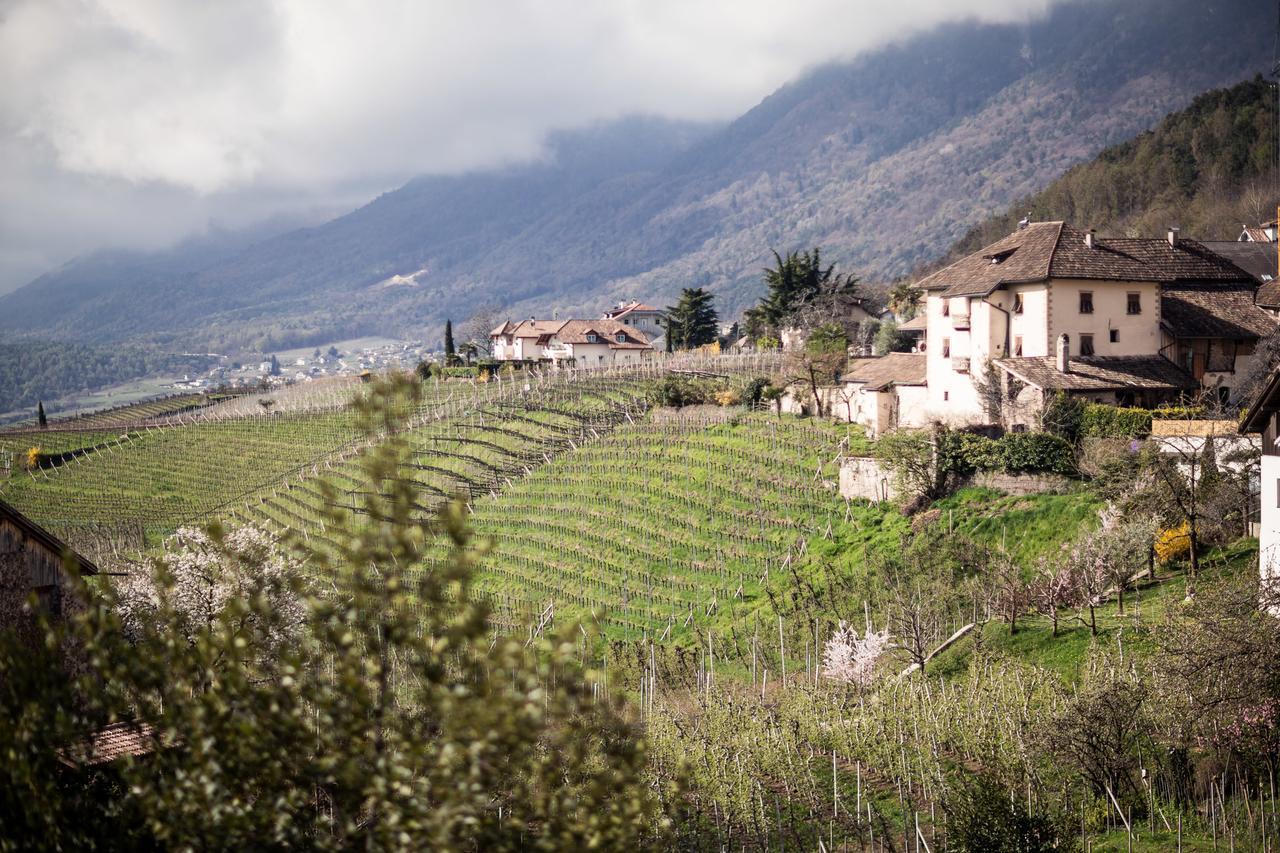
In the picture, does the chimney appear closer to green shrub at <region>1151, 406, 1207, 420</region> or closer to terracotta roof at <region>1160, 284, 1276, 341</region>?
green shrub at <region>1151, 406, 1207, 420</region>

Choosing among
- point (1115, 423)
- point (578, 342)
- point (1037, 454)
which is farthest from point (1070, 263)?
point (578, 342)

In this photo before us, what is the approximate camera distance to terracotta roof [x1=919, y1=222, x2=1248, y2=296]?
128 feet

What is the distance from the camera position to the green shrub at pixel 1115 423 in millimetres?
33906

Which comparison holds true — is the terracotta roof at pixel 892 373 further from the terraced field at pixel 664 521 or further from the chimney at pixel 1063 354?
the chimney at pixel 1063 354

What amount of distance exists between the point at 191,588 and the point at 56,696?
26016mm

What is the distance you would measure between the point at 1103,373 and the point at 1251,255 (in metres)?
24.2

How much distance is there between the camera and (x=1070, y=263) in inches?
1533

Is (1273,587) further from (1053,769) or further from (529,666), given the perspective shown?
(529,666)

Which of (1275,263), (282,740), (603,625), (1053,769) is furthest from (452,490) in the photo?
(282,740)

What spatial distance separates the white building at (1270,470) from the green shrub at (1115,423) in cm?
1284

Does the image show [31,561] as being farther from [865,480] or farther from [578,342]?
[578,342]

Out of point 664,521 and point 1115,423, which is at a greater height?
point 1115,423

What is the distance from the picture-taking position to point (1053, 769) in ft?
64.1

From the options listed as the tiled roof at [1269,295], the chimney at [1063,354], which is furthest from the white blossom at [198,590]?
the tiled roof at [1269,295]
